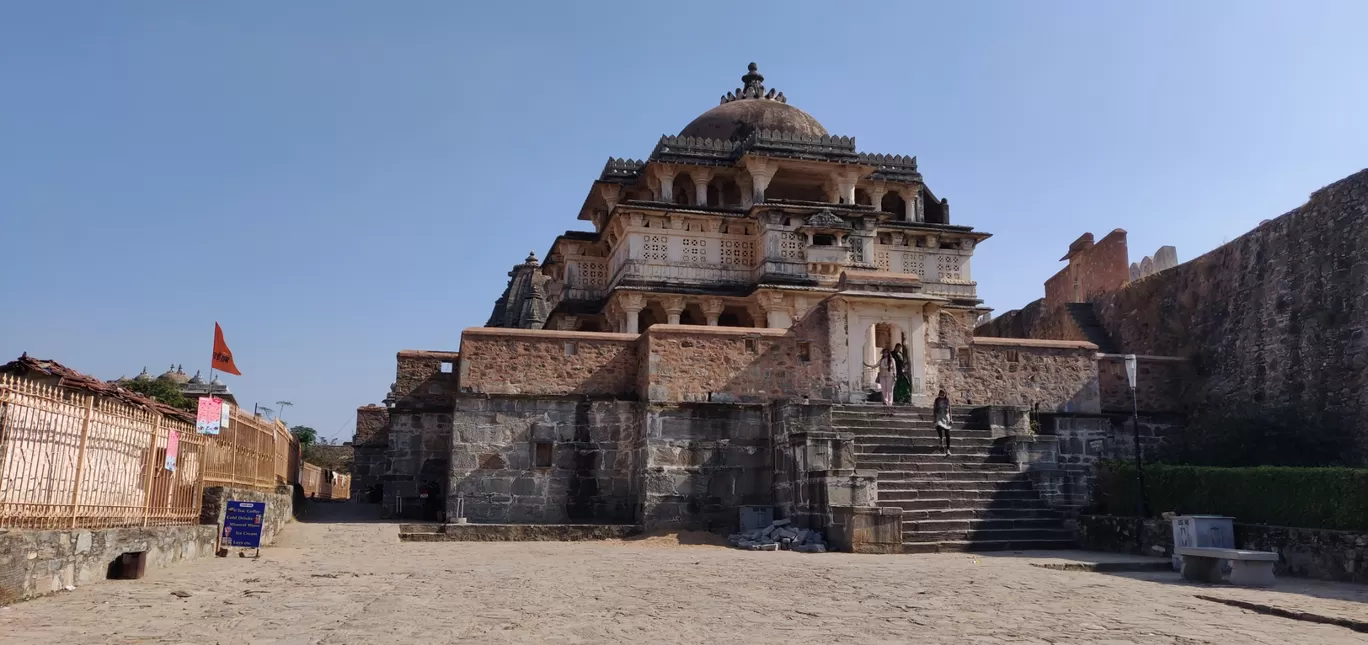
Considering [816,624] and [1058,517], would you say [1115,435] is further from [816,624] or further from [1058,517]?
[816,624]

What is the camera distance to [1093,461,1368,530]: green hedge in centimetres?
1028

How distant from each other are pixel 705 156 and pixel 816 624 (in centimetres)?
2138

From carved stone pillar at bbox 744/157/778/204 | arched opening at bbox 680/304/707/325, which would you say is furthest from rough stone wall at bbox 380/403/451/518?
carved stone pillar at bbox 744/157/778/204

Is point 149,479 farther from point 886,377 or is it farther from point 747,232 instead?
point 747,232

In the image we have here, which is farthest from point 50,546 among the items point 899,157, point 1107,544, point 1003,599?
point 899,157

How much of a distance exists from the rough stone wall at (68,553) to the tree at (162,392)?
29.7ft

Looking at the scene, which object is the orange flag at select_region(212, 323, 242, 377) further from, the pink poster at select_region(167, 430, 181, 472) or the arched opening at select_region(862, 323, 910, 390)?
the arched opening at select_region(862, 323, 910, 390)

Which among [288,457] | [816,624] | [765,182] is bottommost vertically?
[816,624]

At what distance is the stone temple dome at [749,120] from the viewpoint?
96.0 feet

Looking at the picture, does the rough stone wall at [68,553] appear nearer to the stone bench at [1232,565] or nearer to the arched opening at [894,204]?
the stone bench at [1232,565]

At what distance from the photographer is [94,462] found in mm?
8508

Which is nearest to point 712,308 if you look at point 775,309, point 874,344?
point 775,309

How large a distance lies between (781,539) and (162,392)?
13435 millimetres

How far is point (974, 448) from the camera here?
49.6 ft
